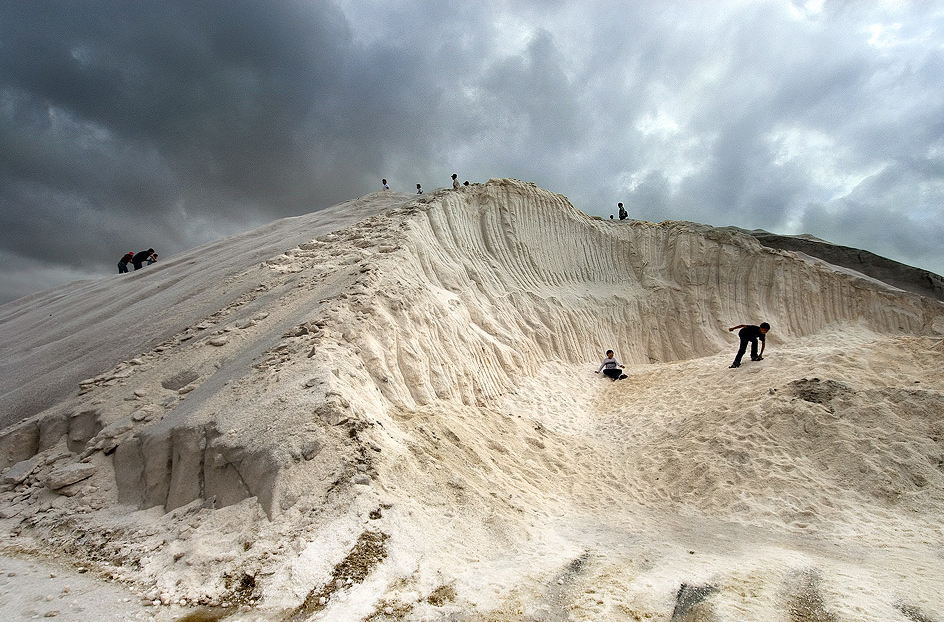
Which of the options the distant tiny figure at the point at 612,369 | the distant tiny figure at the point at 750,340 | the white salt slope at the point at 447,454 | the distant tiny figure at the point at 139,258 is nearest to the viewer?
the white salt slope at the point at 447,454

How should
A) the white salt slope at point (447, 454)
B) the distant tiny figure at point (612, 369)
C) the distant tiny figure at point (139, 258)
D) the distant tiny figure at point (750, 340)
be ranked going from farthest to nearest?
the distant tiny figure at point (139, 258) < the distant tiny figure at point (612, 369) < the distant tiny figure at point (750, 340) < the white salt slope at point (447, 454)

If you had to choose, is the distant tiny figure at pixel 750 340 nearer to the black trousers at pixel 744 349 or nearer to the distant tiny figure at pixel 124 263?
the black trousers at pixel 744 349

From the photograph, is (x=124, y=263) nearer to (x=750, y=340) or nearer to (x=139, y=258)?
(x=139, y=258)

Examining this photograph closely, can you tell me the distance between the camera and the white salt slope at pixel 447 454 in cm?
333

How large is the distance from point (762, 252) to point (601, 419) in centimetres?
1006

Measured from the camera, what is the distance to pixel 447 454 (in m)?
5.32

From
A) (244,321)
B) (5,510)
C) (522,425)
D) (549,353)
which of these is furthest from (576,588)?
(549,353)

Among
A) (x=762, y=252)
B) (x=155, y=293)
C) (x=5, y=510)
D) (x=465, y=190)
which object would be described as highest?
(x=465, y=190)

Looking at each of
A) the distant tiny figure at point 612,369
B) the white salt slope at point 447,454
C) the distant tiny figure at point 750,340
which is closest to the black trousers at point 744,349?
the distant tiny figure at point 750,340

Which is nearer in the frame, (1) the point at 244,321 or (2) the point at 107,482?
(2) the point at 107,482

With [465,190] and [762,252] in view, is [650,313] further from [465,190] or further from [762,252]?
[465,190]

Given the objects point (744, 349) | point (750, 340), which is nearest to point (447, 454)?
point (744, 349)

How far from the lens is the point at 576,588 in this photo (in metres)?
3.31

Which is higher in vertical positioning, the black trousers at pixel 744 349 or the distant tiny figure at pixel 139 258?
the distant tiny figure at pixel 139 258
